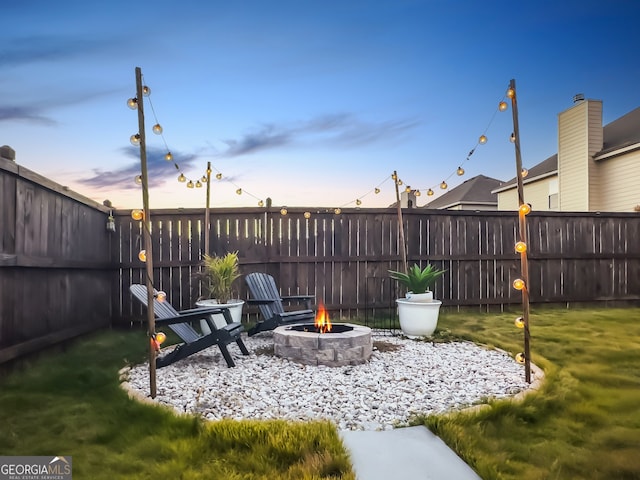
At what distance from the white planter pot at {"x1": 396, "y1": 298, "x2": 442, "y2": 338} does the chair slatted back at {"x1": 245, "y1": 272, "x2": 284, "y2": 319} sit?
1548 mm

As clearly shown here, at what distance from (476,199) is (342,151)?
33.6 ft

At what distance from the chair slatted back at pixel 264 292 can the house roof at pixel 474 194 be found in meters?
11.2

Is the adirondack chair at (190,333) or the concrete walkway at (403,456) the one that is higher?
the adirondack chair at (190,333)

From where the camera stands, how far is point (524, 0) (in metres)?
6.18

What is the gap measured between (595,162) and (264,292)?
379 inches

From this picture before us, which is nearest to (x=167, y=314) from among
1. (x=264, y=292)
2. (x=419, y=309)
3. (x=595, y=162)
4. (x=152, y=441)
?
(x=264, y=292)

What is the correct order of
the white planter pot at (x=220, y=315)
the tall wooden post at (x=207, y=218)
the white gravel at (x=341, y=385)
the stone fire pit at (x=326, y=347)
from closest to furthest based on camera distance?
the white gravel at (x=341, y=385) → the stone fire pit at (x=326, y=347) → the white planter pot at (x=220, y=315) → the tall wooden post at (x=207, y=218)

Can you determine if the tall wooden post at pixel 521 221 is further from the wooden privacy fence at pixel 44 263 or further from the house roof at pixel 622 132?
the house roof at pixel 622 132

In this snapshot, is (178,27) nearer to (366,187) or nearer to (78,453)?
(366,187)

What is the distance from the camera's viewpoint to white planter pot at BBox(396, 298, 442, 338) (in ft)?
15.8

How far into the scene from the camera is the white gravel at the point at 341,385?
8.33 ft

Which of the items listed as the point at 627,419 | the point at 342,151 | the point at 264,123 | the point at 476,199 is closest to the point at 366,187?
the point at 342,151

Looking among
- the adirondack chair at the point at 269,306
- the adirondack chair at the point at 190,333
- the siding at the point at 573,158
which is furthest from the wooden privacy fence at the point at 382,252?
the siding at the point at 573,158

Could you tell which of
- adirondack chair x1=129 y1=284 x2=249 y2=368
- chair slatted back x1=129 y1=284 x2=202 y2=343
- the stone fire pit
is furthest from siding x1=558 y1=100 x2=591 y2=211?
chair slatted back x1=129 y1=284 x2=202 y2=343
